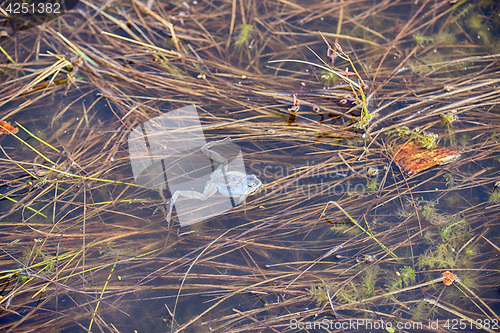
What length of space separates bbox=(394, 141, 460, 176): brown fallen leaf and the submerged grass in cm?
7

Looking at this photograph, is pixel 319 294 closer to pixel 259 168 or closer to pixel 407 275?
pixel 407 275

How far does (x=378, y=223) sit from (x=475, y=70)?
6.22 feet

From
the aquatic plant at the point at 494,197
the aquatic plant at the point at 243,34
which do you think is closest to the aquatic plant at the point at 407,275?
the aquatic plant at the point at 494,197

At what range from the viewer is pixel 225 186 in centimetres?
284

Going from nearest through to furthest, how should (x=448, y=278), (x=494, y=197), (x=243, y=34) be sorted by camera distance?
(x=448, y=278)
(x=494, y=197)
(x=243, y=34)

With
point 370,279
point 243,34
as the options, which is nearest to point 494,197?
point 370,279

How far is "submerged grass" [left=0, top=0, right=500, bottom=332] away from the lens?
97.0 inches

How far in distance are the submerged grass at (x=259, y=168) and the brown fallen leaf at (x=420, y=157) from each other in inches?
2.6

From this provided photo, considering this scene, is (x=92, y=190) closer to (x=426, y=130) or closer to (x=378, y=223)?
(x=378, y=223)

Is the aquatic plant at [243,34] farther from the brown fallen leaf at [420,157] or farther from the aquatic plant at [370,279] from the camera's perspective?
the aquatic plant at [370,279]

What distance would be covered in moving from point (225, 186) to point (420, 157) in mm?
1706

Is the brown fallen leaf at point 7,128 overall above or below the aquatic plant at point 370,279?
above

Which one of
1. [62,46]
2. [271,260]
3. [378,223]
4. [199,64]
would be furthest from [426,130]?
[62,46]

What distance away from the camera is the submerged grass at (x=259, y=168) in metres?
2.46
